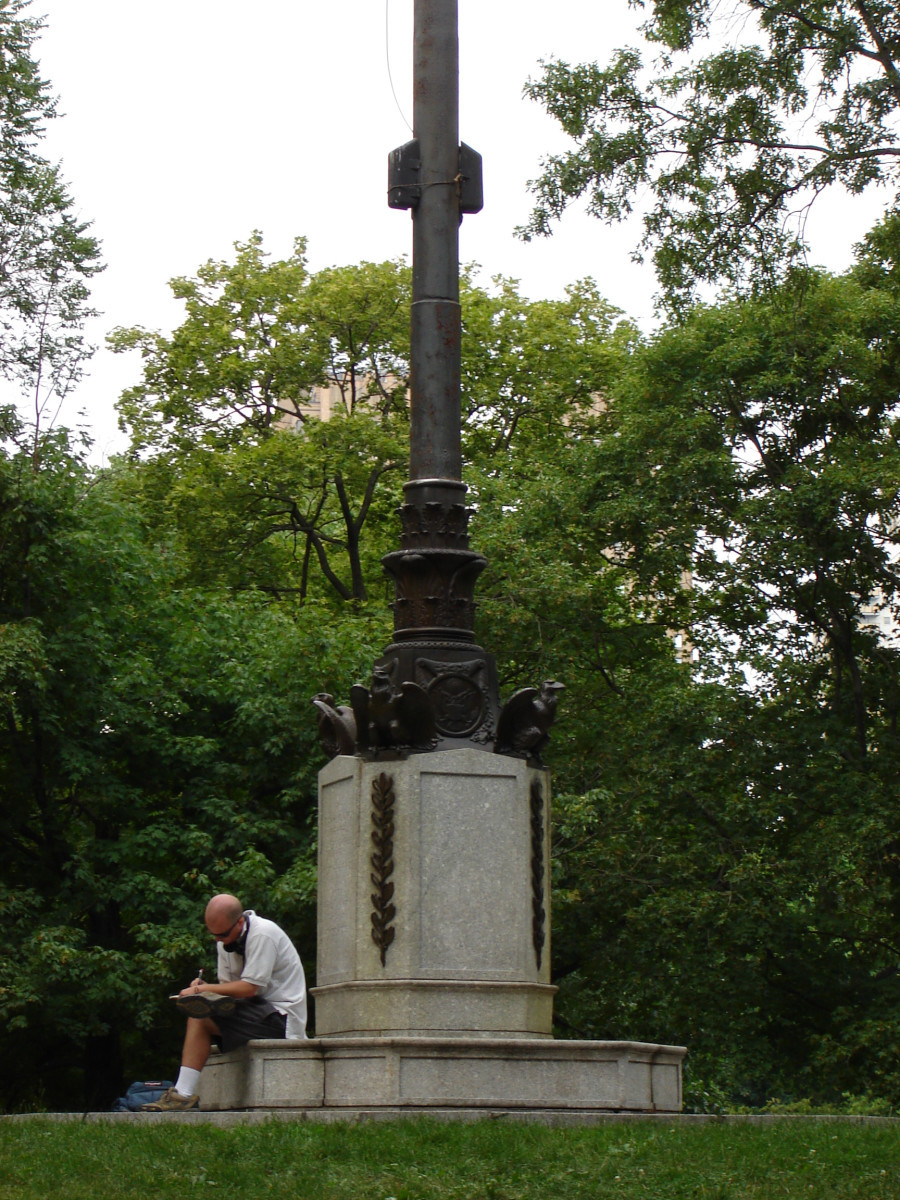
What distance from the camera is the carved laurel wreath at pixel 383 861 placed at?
9633 millimetres

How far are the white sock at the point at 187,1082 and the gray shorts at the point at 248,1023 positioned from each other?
0.22m

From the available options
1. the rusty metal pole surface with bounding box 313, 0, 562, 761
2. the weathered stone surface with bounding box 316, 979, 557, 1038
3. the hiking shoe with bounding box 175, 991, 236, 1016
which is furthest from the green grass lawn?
the rusty metal pole surface with bounding box 313, 0, 562, 761

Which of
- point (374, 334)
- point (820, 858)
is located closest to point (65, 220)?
point (374, 334)

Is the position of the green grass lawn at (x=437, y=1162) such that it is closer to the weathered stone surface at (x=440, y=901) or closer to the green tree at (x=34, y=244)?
the weathered stone surface at (x=440, y=901)

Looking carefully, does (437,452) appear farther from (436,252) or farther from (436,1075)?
(436,1075)

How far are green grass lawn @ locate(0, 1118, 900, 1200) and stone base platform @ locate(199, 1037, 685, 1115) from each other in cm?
62

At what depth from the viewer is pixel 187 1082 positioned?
9320 millimetres

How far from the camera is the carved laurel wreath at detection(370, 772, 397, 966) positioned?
9633 mm

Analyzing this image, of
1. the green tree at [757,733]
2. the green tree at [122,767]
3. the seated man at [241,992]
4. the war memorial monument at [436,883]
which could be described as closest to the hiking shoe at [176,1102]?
the seated man at [241,992]

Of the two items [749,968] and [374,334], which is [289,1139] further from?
[374,334]

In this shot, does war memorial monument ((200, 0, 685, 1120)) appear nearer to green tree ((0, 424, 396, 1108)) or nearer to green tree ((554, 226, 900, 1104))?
green tree ((0, 424, 396, 1108))

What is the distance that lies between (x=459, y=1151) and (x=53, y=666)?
589 inches

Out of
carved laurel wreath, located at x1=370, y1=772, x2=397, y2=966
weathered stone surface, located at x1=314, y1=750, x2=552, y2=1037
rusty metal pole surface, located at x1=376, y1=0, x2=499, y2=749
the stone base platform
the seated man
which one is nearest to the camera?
the stone base platform

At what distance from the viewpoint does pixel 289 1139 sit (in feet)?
24.6
